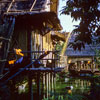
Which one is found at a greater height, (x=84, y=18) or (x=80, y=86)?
(x=84, y=18)

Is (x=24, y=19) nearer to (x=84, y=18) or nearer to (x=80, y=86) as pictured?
(x=84, y=18)

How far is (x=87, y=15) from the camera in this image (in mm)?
7156

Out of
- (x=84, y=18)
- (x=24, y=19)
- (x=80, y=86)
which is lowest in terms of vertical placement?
(x=80, y=86)

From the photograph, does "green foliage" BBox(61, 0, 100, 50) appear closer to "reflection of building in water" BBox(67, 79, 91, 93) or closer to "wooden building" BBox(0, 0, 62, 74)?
"wooden building" BBox(0, 0, 62, 74)

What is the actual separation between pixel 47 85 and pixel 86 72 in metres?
6.17

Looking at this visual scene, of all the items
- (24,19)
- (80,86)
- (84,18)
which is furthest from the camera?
(80,86)

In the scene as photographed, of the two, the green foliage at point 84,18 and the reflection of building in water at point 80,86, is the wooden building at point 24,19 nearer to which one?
the green foliage at point 84,18

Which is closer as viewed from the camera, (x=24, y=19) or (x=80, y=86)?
(x=24, y=19)

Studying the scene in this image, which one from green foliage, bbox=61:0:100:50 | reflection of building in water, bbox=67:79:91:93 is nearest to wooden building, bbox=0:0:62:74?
green foliage, bbox=61:0:100:50

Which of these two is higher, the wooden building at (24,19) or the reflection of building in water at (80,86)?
the wooden building at (24,19)

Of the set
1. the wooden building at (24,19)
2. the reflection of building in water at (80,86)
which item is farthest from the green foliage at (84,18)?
the reflection of building in water at (80,86)

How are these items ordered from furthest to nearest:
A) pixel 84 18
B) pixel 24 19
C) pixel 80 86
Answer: pixel 80 86 < pixel 24 19 < pixel 84 18

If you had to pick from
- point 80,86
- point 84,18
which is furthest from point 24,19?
point 80,86

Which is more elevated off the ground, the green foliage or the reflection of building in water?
the green foliage
